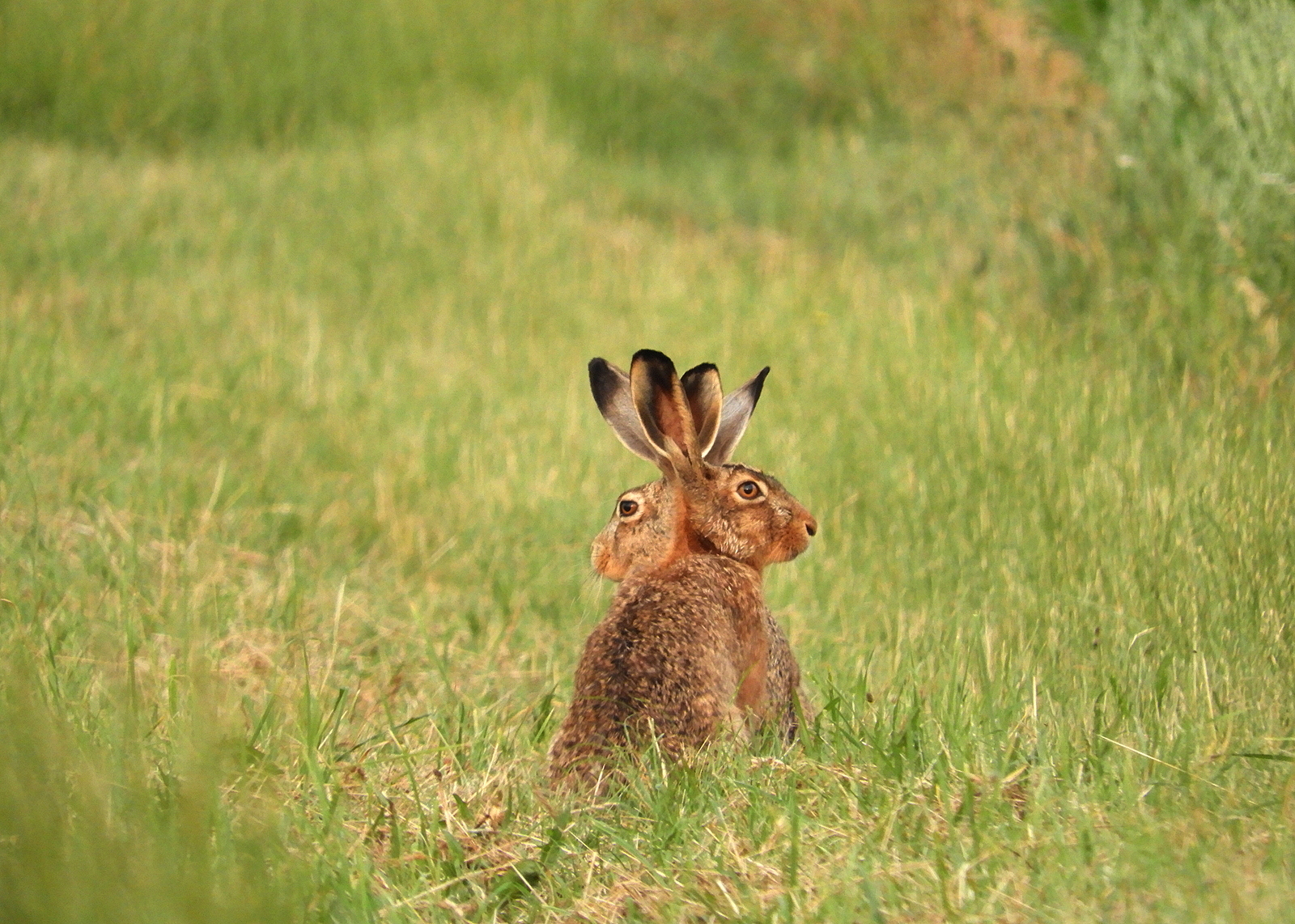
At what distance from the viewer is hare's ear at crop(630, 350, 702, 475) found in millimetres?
4297

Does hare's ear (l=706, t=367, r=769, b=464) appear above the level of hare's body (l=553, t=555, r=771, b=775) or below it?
above

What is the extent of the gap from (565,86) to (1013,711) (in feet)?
34.3

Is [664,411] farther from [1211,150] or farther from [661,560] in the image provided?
[1211,150]

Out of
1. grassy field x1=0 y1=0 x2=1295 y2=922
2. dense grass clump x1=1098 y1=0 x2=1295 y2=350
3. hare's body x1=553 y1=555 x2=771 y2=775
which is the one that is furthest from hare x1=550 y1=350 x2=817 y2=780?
dense grass clump x1=1098 y1=0 x2=1295 y2=350

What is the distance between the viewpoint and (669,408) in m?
4.43

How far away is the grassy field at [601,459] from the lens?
9.91 ft

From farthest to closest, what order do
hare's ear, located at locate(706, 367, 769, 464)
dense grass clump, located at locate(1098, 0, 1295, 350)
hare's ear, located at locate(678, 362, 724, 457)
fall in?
dense grass clump, located at locate(1098, 0, 1295, 350) < hare's ear, located at locate(706, 367, 769, 464) < hare's ear, located at locate(678, 362, 724, 457)

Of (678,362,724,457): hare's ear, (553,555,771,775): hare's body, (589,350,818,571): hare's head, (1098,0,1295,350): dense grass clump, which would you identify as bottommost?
(553,555,771,775): hare's body

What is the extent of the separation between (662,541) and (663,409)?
0.40 m

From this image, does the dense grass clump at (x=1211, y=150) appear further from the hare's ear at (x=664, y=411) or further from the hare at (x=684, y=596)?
the hare's ear at (x=664, y=411)

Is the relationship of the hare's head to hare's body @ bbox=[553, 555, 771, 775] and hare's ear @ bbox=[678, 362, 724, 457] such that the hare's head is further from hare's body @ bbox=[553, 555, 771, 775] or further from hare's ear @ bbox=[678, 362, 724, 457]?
hare's body @ bbox=[553, 555, 771, 775]

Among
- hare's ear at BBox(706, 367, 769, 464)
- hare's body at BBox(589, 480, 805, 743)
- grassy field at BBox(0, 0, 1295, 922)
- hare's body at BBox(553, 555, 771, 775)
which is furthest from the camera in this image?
hare's ear at BBox(706, 367, 769, 464)

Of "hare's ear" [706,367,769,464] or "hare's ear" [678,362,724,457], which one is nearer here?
"hare's ear" [678,362,724,457]

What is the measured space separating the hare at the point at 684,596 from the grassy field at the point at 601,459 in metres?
0.17
